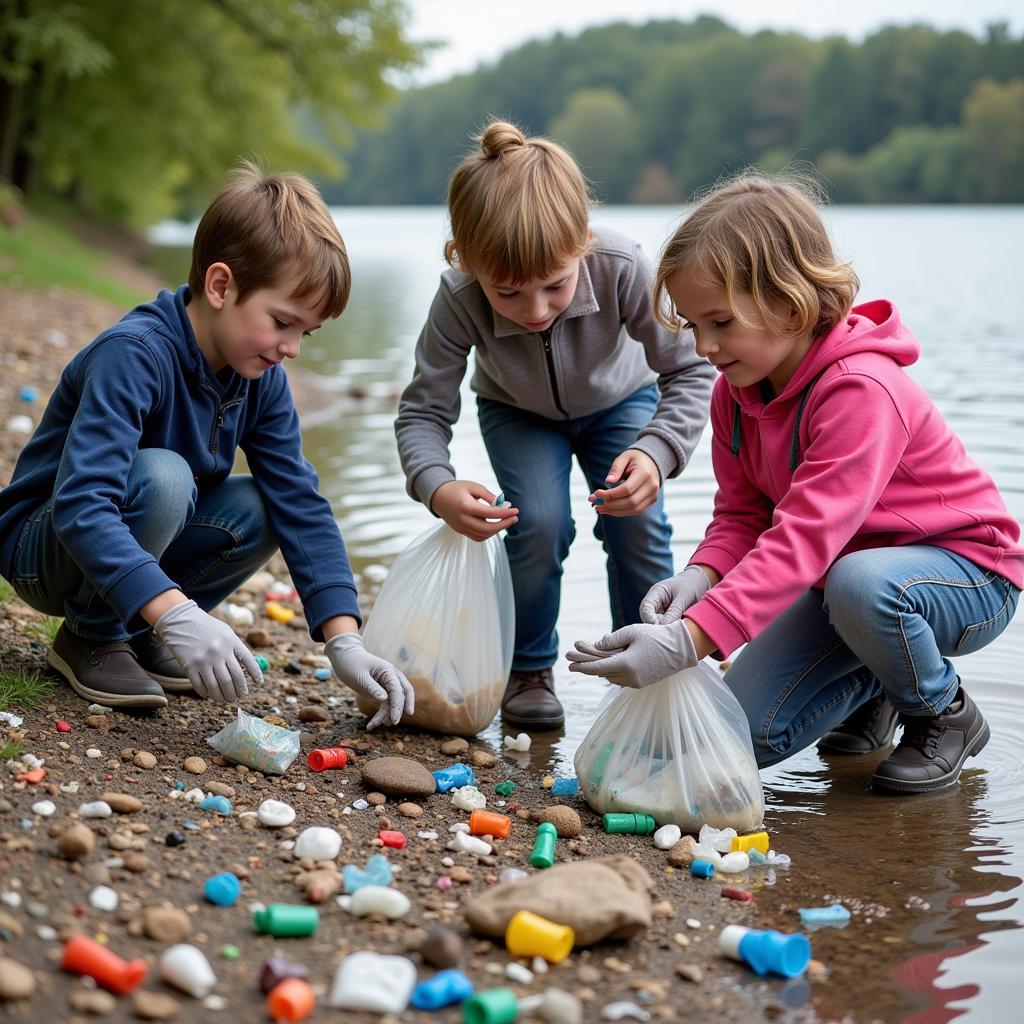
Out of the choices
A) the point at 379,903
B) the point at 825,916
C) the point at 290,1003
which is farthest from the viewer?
the point at 825,916

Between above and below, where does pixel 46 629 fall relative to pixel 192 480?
below

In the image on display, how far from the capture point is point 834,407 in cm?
285

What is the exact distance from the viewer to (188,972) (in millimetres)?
1959

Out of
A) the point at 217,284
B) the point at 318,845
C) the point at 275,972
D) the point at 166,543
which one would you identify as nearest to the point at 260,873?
the point at 318,845

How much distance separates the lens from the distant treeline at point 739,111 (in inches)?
1903

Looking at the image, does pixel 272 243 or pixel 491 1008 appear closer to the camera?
pixel 491 1008

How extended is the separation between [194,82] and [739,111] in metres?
51.3

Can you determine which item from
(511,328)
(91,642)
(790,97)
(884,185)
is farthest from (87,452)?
(790,97)

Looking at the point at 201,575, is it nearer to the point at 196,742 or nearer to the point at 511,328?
the point at 196,742

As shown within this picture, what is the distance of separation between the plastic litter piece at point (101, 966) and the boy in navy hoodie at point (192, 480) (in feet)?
2.84

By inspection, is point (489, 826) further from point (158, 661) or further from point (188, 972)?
point (158, 661)

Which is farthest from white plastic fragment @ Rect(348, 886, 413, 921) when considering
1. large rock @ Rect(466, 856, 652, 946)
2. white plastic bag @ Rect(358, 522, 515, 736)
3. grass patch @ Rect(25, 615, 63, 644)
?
grass patch @ Rect(25, 615, 63, 644)

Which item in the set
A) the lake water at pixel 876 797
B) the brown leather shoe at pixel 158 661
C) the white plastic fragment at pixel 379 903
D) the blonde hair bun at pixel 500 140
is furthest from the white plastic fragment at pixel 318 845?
the blonde hair bun at pixel 500 140

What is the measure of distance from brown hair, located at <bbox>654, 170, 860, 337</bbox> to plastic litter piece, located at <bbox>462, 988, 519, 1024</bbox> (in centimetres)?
156
